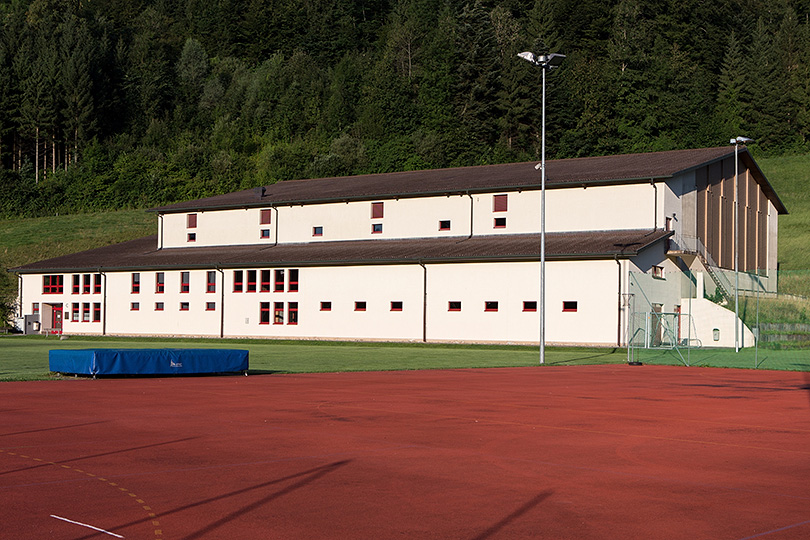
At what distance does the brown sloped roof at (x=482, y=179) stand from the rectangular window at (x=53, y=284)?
8472mm

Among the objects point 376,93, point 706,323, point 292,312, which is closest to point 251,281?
point 292,312

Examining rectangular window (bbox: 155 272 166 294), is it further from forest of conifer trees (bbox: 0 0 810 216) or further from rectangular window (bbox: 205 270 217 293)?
forest of conifer trees (bbox: 0 0 810 216)

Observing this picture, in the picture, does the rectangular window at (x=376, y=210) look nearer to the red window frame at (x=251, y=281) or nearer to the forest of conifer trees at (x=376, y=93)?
the red window frame at (x=251, y=281)

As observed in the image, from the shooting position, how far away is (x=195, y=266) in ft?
190

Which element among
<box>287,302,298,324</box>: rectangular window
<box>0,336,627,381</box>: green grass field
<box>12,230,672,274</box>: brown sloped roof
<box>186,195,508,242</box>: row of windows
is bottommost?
<box>0,336,627,381</box>: green grass field

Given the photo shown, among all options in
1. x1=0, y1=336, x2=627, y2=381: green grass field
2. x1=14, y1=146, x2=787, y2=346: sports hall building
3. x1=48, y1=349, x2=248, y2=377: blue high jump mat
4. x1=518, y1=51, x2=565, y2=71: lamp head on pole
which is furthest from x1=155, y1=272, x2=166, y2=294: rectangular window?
x1=48, y1=349, x2=248, y2=377: blue high jump mat

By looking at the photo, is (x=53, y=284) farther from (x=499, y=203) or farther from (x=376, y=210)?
(x=499, y=203)

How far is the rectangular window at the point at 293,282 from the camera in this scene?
55125 millimetres

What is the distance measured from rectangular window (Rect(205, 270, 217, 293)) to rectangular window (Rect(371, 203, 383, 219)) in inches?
407

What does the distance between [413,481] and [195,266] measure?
49.4 meters

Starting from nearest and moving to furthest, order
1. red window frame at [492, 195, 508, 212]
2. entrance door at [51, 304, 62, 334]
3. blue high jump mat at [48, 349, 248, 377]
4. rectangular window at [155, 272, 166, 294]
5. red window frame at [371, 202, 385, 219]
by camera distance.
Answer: blue high jump mat at [48, 349, 248, 377]
red window frame at [492, 195, 508, 212]
red window frame at [371, 202, 385, 219]
rectangular window at [155, 272, 166, 294]
entrance door at [51, 304, 62, 334]

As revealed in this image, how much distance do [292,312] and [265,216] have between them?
33.0ft

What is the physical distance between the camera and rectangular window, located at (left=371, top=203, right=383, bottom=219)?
5806 centimetres

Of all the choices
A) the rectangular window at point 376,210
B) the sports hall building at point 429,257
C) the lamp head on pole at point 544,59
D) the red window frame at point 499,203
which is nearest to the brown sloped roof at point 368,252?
the sports hall building at point 429,257
